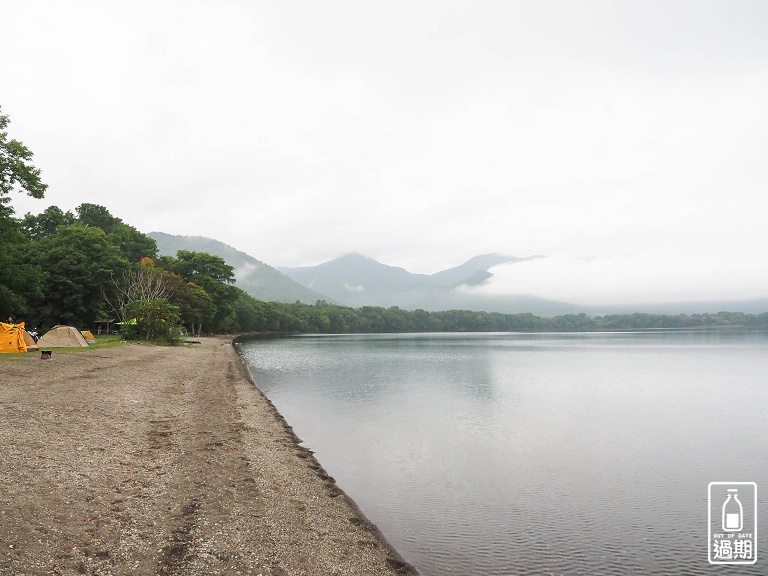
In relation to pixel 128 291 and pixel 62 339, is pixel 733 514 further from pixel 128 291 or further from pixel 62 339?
pixel 128 291

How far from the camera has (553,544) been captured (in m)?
9.13

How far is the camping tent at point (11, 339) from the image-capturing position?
2808cm

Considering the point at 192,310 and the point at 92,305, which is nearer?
the point at 92,305

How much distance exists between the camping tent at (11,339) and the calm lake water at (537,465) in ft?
49.5

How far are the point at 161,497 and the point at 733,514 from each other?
13154 millimetres

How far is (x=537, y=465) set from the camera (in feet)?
48.5

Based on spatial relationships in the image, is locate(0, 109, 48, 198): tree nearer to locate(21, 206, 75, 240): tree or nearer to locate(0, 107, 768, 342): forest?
locate(0, 107, 768, 342): forest

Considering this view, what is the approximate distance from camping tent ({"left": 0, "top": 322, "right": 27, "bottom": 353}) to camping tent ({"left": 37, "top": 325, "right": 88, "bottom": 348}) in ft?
29.2

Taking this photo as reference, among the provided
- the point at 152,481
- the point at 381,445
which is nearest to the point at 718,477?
the point at 381,445

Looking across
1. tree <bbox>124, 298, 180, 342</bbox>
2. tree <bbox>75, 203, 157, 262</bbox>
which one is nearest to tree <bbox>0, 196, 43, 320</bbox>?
tree <bbox>124, 298, 180, 342</bbox>

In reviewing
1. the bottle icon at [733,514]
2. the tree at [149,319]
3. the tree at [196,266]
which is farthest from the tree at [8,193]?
the tree at [196,266]

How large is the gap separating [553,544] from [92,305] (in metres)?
64.0

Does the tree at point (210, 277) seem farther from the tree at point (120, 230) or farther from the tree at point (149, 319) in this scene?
the tree at point (149, 319)

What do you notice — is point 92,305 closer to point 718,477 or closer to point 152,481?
point 152,481
